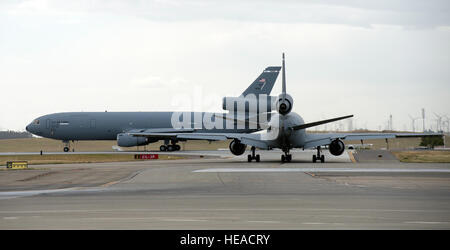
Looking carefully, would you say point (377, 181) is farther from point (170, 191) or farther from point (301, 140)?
point (301, 140)

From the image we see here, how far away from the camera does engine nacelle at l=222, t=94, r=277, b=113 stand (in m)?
68.9

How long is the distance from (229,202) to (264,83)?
5422cm

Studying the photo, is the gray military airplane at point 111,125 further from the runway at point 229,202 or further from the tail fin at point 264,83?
the runway at point 229,202

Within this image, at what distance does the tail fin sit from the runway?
41.9 metres

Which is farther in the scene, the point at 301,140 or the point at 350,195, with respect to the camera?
the point at 301,140

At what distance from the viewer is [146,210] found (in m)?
16.1

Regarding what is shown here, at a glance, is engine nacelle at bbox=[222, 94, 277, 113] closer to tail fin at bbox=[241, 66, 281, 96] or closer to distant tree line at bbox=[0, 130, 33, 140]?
tail fin at bbox=[241, 66, 281, 96]

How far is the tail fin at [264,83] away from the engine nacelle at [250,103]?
628mm

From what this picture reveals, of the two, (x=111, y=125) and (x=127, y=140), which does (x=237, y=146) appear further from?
(x=111, y=125)

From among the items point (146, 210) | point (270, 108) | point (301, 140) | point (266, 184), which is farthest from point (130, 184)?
point (270, 108)

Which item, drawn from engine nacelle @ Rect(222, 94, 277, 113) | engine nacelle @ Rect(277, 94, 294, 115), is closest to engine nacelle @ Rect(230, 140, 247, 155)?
engine nacelle @ Rect(277, 94, 294, 115)

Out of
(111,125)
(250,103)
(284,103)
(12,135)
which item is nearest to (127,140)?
(111,125)
